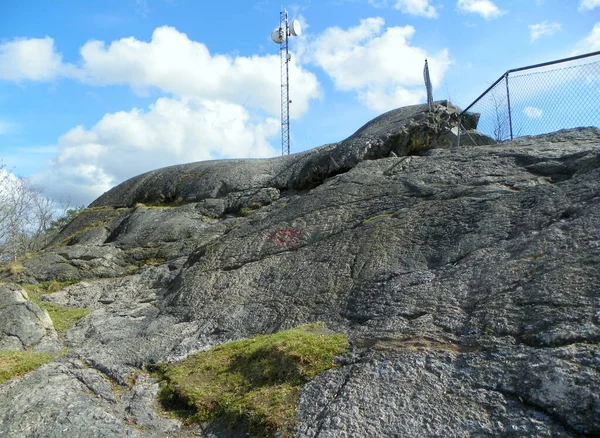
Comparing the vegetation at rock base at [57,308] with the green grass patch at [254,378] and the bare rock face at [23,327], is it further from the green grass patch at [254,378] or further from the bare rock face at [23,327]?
the green grass patch at [254,378]

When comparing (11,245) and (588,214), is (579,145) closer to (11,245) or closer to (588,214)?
(588,214)

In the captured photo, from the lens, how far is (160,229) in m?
14.0

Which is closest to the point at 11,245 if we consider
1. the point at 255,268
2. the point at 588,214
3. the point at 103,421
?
the point at 255,268

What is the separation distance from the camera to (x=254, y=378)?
19.5 feet

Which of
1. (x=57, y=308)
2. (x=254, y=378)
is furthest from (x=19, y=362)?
(x=57, y=308)

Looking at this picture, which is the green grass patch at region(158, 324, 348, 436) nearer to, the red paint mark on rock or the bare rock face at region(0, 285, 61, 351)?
the bare rock face at region(0, 285, 61, 351)

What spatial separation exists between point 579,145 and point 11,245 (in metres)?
30.8

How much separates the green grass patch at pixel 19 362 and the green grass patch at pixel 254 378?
1.55 meters

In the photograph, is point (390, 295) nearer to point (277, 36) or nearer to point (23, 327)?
point (23, 327)

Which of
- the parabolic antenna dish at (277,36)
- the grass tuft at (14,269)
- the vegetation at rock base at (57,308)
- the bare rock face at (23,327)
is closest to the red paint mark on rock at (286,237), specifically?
the vegetation at rock base at (57,308)

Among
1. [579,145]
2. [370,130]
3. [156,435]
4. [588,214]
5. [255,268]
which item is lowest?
[156,435]

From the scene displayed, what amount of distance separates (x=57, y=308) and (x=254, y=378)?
19.4 ft

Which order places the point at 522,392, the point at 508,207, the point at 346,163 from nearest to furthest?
the point at 522,392 → the point at 508,207 → the point at 346,163

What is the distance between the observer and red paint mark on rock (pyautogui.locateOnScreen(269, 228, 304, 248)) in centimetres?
955
